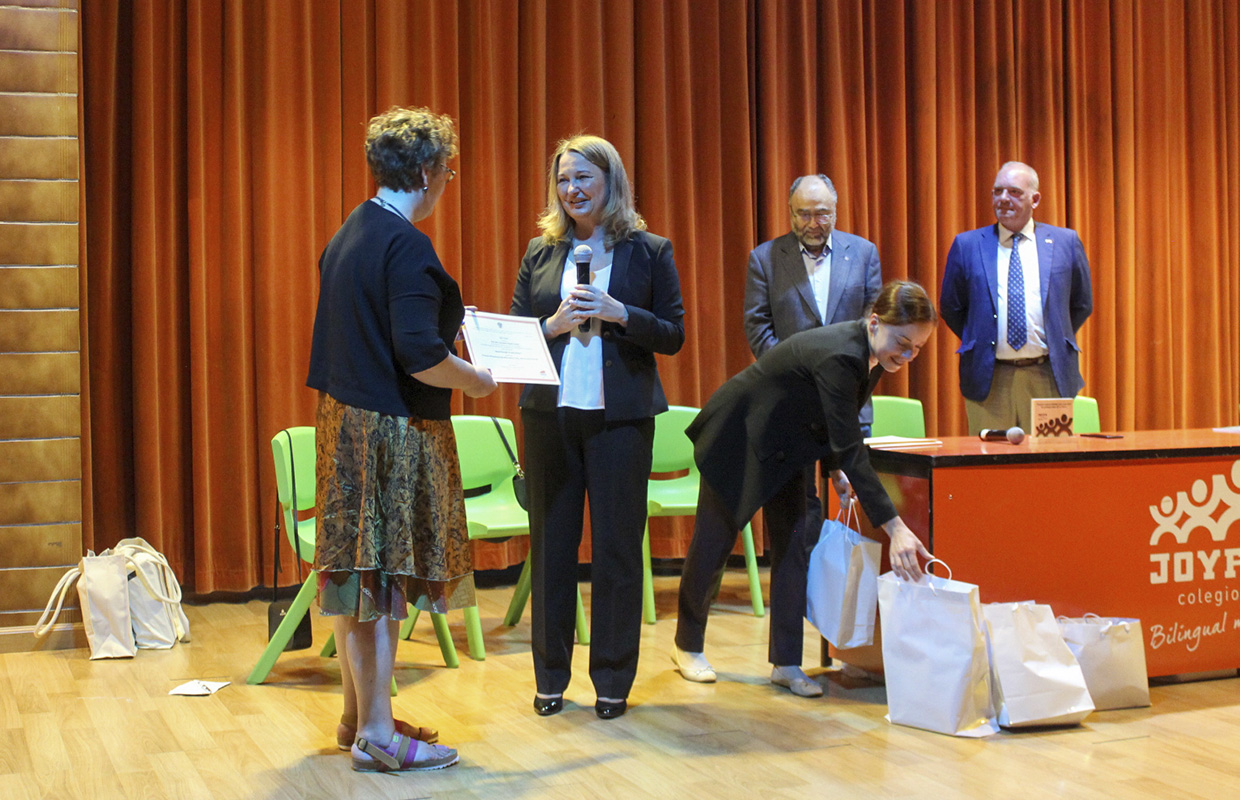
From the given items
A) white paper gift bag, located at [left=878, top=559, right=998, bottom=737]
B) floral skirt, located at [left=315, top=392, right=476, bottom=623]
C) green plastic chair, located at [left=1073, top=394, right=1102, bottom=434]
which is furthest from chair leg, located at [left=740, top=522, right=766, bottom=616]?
floral skirt, located at [left=315, top=392, right=476, bottom=623]

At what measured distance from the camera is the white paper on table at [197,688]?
11.4ft

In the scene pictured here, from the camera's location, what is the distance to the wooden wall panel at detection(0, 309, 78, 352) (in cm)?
413

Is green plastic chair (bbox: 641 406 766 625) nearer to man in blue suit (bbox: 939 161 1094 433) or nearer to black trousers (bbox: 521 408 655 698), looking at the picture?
man in blue suit (bbox: 939 161 1094 433)

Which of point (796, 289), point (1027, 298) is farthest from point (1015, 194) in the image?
point (796, 289)

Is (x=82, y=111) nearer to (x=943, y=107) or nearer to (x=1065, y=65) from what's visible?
(x=943, y=107)

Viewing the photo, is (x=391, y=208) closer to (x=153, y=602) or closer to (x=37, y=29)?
(x=153, y=602)

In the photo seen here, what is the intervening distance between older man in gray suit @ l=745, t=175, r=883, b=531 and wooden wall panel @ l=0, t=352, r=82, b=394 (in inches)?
98.6

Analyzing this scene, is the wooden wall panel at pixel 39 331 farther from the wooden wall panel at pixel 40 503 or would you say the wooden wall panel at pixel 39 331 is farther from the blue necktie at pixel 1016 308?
the blue necktie at pixel 1016 308

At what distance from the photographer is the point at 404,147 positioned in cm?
257

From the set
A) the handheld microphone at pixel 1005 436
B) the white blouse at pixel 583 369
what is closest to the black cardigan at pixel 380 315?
the white blouse at pixel 583 369

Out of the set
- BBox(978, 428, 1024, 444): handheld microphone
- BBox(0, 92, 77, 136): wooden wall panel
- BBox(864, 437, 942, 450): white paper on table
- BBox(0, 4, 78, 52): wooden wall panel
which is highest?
BBox(0, 4, 78, 52): wooden wall panel

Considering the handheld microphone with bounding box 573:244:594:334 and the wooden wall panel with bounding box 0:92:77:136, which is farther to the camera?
the wooden wall panel with bounding box 0:92:77:136

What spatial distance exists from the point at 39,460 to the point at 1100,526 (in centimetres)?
357

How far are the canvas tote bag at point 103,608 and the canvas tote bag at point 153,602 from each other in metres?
0.05
